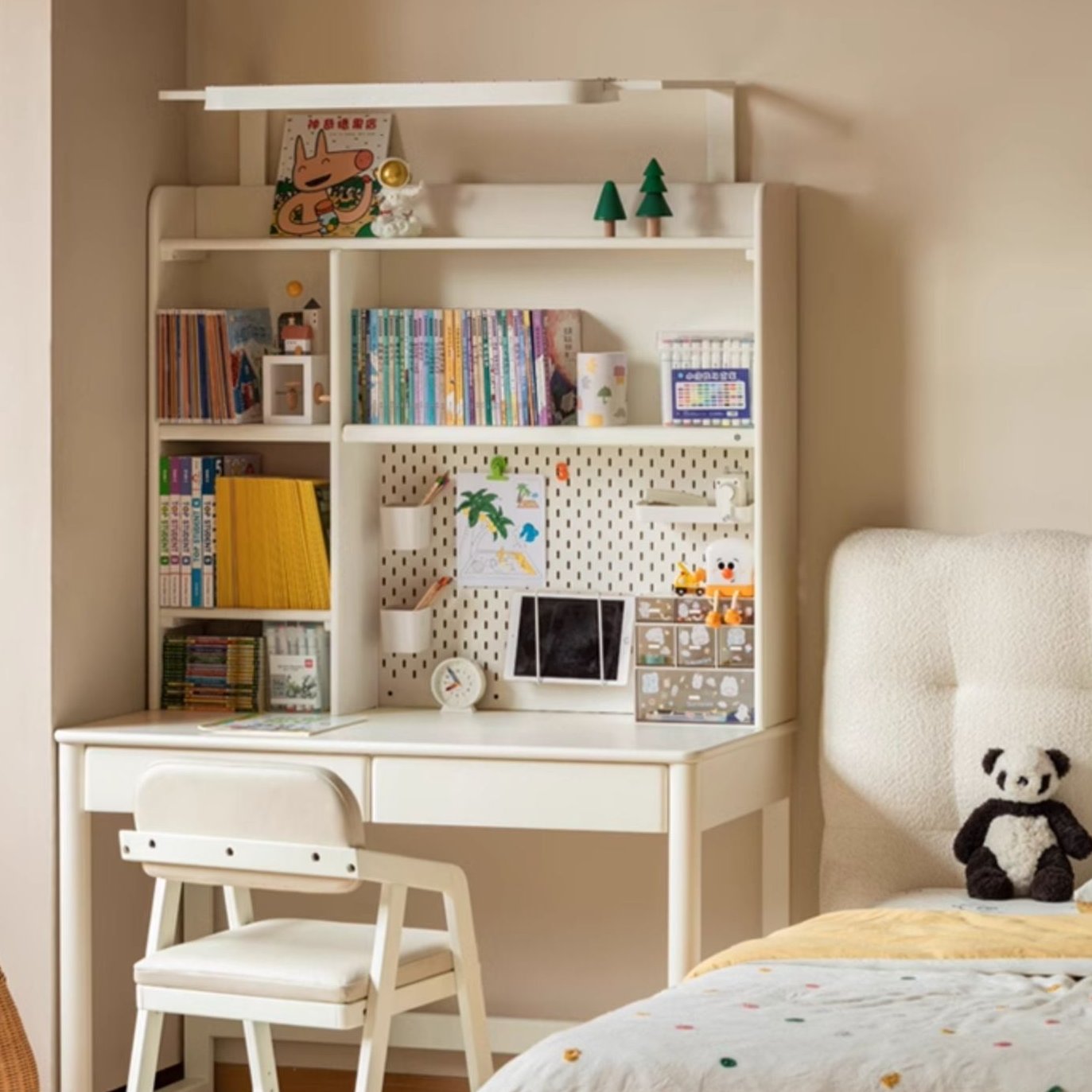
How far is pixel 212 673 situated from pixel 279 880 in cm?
106

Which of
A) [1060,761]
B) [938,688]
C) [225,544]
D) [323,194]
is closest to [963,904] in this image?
[1060,761]

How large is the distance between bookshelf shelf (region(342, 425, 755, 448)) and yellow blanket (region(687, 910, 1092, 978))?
1.06m

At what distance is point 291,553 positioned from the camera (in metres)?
4.06

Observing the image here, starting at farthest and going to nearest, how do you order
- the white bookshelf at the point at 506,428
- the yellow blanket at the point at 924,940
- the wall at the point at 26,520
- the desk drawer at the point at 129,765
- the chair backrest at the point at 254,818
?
the white bookshelf at the point at 506,428 → the wall at the point at 26,520 → the desk drawer at the point at 129,765 → the chair backrest at the point at 254,818 → the yellow blanket at the point at 924,940

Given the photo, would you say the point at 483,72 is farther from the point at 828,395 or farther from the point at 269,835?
the point at 269,835

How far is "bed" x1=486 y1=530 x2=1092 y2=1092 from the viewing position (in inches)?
88.5

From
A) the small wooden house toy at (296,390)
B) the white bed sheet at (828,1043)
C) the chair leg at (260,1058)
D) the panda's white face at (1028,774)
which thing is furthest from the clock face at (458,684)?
the white bed sheet at (828,1043)

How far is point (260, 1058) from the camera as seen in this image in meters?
3.50

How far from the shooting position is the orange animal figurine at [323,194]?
4039mm

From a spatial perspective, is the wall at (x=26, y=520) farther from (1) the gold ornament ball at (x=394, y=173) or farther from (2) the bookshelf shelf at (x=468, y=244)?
(1) the gold ornament ball at (x=394, y=173)

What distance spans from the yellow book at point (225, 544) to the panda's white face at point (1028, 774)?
4.86 feet

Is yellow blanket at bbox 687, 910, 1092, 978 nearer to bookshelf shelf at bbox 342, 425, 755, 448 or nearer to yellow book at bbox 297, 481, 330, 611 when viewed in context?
bookshelf shelf at bbox 342, 425, 755, 448

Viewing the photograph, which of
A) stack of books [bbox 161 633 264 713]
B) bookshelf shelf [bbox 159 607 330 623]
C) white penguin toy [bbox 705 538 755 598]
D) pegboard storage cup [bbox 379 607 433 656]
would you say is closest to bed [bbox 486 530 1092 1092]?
white penguin toy [bbox 705 538 755 598]

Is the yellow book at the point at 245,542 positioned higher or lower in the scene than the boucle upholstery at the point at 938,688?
higher
